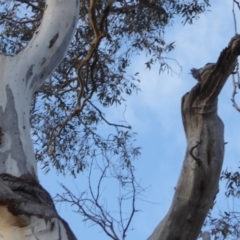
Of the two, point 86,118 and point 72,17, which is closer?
point 72,17

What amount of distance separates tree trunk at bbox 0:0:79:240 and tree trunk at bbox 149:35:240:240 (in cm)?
51

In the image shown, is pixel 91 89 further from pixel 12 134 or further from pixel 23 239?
pixel 23 239

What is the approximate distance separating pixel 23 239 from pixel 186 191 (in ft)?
2.39

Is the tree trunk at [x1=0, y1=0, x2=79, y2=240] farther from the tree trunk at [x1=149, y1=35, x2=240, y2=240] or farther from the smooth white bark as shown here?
the tree trunk at [x1=149, y1=35, x2=240, y2=240]

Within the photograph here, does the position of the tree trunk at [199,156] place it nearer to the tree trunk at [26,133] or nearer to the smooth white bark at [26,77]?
the tree trunk at [26,133]

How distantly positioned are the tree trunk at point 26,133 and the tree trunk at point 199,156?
512 millimetres

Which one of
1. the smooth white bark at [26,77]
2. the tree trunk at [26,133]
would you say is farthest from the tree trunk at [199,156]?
the smooth white bark at [26,77]

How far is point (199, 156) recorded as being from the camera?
2.79 meters

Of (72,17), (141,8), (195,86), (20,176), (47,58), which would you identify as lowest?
(20,176)

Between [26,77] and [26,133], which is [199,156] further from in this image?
[26,77]

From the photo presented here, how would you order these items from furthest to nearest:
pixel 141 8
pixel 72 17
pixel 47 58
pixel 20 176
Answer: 1. pixel 141 8
2. pixel 72 17
3. pixel 47 58
4. pixel 20 176

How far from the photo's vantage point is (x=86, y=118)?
6.27 m

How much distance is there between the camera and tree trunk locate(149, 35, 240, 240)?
8.93 ft

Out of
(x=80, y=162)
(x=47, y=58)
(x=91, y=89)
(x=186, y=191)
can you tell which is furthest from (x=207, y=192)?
(x=80, y=162)
